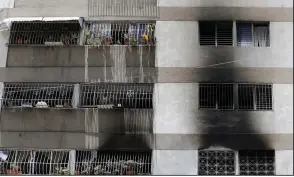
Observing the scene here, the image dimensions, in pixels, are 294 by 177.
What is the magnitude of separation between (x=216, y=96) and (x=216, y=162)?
6.78 ft

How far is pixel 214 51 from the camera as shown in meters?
13.8

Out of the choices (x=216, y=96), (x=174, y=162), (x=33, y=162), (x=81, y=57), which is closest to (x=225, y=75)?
(x=216, y=96)

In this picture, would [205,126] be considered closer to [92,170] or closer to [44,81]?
[92,170]

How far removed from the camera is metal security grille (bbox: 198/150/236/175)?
13414 mm

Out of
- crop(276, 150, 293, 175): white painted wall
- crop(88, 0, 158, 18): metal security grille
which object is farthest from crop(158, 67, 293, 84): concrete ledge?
crop(276, 150, 293, 175): white painted wall

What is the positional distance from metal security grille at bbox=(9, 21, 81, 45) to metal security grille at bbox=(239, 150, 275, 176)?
258 inches

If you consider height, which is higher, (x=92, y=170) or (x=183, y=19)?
(x=183, y=19)

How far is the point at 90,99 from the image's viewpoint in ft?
45.6

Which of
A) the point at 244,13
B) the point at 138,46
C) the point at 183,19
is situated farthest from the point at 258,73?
the point at 138,46

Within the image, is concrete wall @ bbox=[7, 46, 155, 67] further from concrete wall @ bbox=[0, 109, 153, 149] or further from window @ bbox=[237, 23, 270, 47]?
window @ bbox=[237, 23, 270, 47]

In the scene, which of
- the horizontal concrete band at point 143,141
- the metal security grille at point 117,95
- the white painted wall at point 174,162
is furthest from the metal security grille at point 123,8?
the white painted wall at point 174,162

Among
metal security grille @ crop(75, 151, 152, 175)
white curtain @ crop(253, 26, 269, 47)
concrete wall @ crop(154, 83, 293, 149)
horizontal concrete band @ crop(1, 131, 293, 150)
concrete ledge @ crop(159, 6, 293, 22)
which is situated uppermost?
concrete ledge @ crop(159, 6, 293, 22)

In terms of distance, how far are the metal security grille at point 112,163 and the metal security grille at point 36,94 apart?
1.85m

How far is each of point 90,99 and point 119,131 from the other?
56.4 inches
